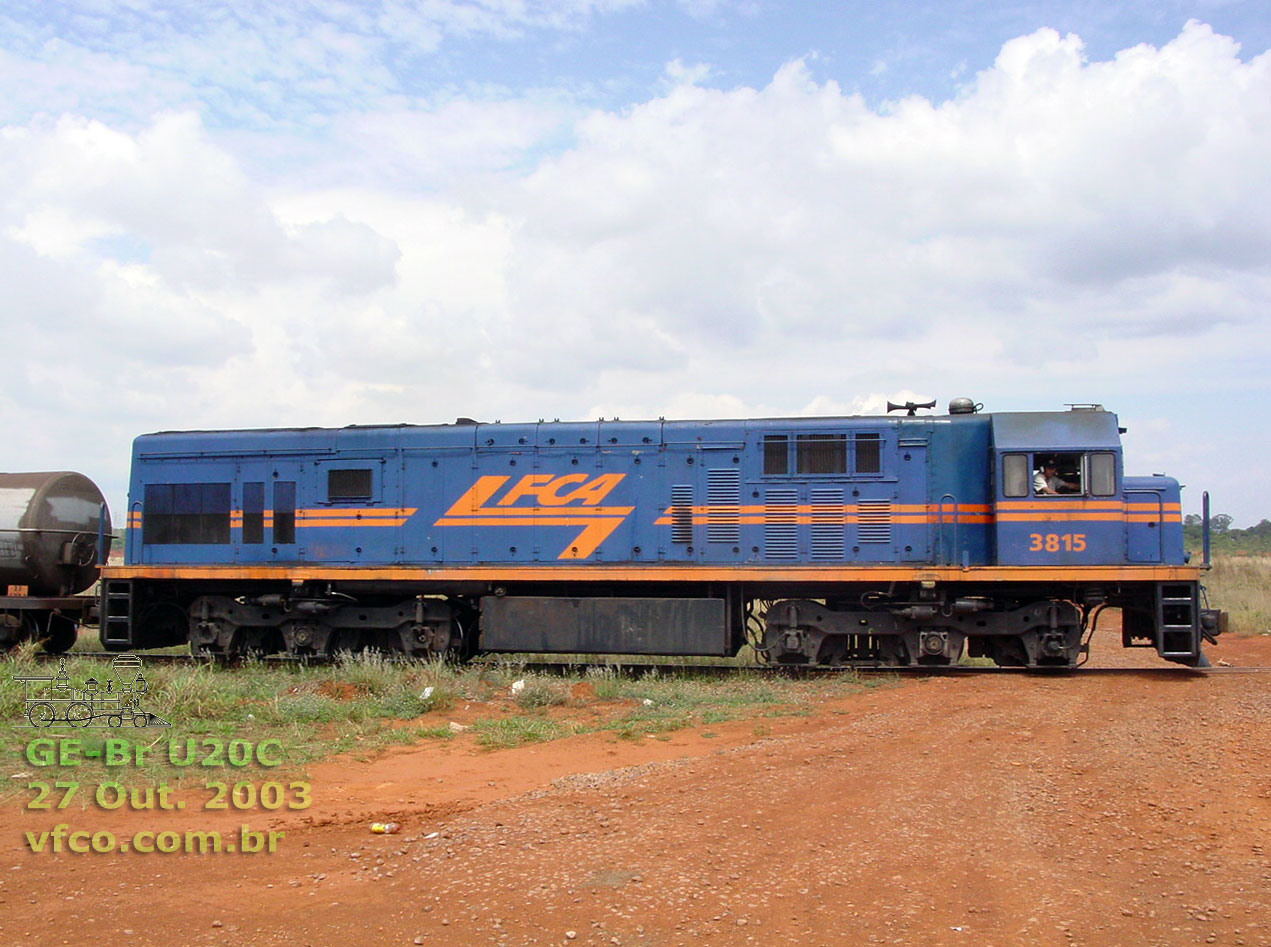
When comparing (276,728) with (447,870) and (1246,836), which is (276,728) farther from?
(1246,836)

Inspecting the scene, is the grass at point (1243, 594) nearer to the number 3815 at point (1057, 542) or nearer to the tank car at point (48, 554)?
the number 3815 at point (1057, 542)

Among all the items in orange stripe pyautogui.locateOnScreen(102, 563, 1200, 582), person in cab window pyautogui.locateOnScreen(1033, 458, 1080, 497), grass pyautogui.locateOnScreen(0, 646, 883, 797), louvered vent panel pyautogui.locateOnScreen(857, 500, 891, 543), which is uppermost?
person in cab window pyautogui.locateOnScreen(1033, 458, 1080, 497)

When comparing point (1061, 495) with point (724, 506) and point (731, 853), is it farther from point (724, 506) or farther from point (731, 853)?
point (731, 853)

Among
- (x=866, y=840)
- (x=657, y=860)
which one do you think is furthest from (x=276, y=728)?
(x=866, y=840)

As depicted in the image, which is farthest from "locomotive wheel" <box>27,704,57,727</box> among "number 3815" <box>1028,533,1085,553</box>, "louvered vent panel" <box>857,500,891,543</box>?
"number 3815" <box>1028,533,1085,553</box>

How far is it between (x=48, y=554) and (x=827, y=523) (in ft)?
A: 41.6

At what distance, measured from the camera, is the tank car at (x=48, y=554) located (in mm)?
15938

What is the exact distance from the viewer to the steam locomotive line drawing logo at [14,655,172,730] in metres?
10.3

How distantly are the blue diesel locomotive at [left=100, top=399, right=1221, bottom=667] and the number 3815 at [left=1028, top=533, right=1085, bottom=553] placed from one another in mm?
30

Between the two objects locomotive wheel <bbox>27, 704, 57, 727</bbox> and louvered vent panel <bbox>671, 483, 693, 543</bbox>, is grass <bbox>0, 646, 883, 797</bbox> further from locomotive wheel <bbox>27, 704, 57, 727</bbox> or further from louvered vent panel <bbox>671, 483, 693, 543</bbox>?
louvered vent panel <bbox>671, 483, 693, 543</bbox>

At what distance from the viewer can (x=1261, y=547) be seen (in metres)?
65.4

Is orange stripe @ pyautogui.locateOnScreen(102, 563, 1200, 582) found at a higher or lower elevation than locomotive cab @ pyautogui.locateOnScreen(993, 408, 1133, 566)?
lower

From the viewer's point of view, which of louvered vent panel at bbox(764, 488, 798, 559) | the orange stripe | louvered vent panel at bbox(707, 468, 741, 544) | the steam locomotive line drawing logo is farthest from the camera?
louvered vent panel at bbox(707, 468, 741, 544)

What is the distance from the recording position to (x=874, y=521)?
550 inches
